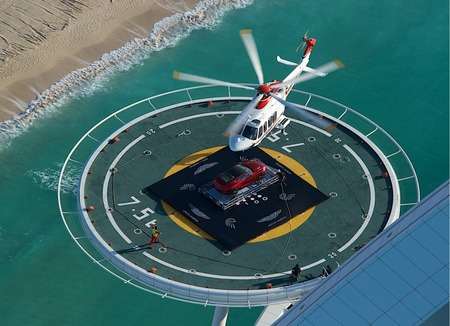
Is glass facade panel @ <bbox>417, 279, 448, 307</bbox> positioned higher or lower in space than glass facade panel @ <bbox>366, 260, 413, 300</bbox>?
lower

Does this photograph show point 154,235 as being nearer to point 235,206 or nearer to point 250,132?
point 235,206

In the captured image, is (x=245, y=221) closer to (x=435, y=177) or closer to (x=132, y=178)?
(x=132, y=178)

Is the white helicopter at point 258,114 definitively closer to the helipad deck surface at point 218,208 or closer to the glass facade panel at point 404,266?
the helipad deck surface at point 218,208

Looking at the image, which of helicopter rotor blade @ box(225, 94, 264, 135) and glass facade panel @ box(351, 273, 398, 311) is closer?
glass facade panel @ box(351, 273, 398, 311)

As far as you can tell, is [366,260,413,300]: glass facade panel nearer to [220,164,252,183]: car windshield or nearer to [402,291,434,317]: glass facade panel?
[402,291,434,317]: glass facade panel

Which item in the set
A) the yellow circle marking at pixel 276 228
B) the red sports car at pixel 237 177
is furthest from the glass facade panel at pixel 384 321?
the red sports car at pixel 237 177

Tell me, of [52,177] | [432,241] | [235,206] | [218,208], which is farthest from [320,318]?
[52,177]

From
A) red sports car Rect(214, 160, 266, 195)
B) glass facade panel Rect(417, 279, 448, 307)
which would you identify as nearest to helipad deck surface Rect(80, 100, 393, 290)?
red sports car Rect(214, 160, 266, 195)

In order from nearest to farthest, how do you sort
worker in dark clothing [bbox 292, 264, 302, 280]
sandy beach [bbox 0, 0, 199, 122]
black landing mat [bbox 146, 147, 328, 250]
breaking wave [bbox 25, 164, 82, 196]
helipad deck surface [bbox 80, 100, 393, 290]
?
worker in dark clothing [bbox 292, 264, 302, 280], helipad deck surface [bbox 80, 100, 393, 290], black landing mat [bbox 146, 147, 328, 250], breaking wave [bbox 25, 164, 82, 196], sandy beach [bbox 0, 0, 199, 122]
